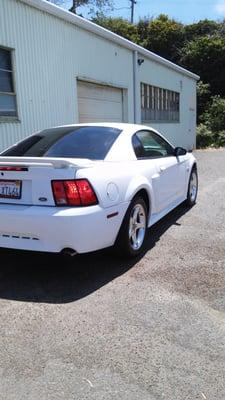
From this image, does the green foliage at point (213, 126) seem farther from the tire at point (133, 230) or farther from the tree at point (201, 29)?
the tire at point (133, 230)

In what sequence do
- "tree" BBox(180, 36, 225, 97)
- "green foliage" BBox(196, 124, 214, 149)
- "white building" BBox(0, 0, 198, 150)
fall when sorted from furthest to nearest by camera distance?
"tree" BBox(180, 36, 225, 97), "green foliage" BBox(196, 124, 214, 149), "white building" BBox(0, 0, 198, 150)

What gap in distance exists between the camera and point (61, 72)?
454 inches

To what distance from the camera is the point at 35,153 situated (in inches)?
204

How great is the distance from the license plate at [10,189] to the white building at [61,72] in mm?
5188

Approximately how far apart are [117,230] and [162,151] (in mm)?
2091

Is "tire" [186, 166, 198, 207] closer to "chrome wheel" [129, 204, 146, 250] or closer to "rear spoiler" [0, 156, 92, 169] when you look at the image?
"chrome wheel" [129, 204, 146, 250]

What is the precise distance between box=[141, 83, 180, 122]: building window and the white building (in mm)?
137

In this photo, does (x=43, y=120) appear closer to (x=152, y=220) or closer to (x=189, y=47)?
(x=152, y=220)

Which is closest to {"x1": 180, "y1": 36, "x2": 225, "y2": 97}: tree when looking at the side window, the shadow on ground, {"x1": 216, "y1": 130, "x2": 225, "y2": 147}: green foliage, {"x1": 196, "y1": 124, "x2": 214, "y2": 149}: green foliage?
{"x1": 216, "y1": 130, "x2": 225, "y2": 147}: green foliage

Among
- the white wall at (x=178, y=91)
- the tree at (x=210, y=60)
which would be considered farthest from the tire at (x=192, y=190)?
the tree at (x=210, y=60)

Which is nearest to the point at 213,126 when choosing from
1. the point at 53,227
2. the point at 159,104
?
the point at 159,104

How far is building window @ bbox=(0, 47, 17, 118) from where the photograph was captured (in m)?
9.65

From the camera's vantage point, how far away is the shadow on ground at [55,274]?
4.19m

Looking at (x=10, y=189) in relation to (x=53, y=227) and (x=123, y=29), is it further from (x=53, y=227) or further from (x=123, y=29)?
(x=123, y=29)
